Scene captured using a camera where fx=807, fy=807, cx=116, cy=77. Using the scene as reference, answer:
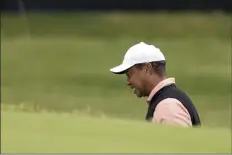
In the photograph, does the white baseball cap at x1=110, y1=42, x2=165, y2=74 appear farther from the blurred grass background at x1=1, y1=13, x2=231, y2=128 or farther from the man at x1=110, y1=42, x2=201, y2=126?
the blurred grass background at x1=1, y1=13, x2=231, y2=128

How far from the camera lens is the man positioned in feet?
14.4

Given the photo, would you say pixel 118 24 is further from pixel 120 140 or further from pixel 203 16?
pixel 120 140

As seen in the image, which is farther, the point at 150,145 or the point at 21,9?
the point at 21,9

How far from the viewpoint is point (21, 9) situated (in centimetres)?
2883

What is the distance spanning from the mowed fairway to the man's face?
206 millimetres

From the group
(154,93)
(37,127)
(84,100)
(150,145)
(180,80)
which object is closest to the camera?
(150,145)

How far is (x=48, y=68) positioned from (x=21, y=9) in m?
10.0

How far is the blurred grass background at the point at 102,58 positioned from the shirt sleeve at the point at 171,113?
5292 mm

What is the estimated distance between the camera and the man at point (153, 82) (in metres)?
4.40

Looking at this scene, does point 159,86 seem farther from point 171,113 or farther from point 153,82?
point 171,113

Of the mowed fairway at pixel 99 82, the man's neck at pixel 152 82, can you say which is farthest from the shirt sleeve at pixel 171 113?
the man's neck at pixel 152 82

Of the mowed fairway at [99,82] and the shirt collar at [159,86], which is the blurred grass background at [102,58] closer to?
the mowed fairway at [99,82]

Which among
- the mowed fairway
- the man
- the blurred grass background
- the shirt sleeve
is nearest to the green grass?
the mowed fairway

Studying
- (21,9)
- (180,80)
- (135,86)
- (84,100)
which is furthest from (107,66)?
(135,86)
